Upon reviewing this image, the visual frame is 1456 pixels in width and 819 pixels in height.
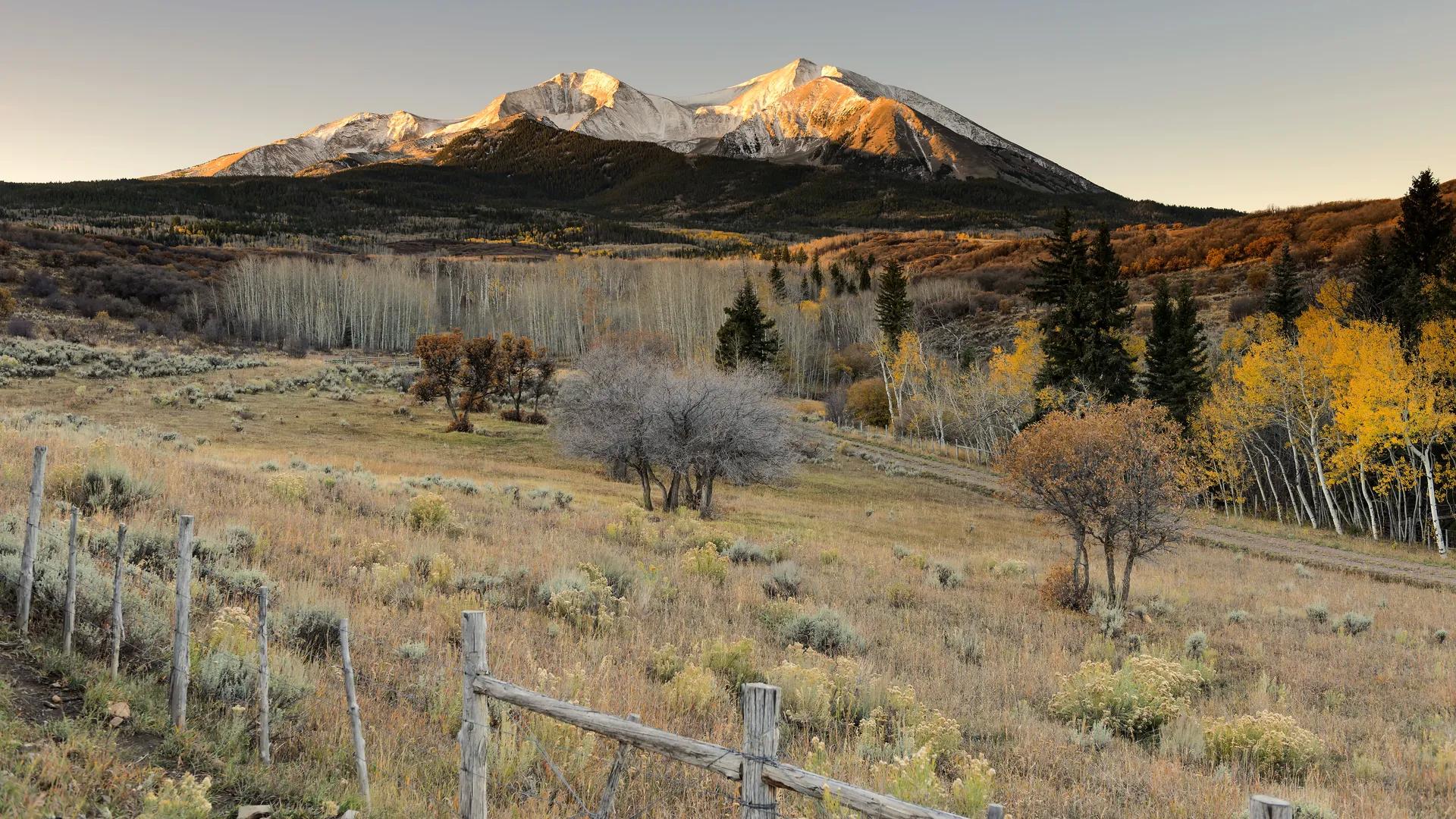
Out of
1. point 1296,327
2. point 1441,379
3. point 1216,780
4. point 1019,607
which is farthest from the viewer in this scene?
point 1296,327

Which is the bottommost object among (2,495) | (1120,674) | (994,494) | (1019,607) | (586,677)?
(994,494)

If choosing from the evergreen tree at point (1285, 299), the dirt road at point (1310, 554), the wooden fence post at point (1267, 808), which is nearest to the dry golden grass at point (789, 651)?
the dirt road at point (1310, 554)

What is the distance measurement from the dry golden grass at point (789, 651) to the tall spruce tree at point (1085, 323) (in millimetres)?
17427

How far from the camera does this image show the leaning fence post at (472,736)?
4.75 m

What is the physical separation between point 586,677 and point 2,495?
9.18 meters

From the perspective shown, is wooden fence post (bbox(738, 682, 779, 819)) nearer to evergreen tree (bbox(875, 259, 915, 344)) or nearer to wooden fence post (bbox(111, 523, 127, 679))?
wooden fence post (bbox(111, 523, 127, 679))

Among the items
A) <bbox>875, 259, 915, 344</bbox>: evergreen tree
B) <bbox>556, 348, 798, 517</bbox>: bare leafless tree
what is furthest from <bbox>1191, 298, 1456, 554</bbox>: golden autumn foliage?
<bbox>875, 259, 915, 344</bbox>: evergreen tree

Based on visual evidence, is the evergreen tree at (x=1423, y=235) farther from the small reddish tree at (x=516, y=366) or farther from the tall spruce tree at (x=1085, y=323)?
the small reddish tree at (x=516, y=366)

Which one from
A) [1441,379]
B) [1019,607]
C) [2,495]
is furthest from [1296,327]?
[2,495]

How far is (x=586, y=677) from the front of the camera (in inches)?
301

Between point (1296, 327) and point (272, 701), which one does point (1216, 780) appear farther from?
point (1296, 327)

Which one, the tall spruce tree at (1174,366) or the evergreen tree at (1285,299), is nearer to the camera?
the tall spruce tree at (1174,366)

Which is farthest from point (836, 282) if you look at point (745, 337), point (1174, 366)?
point (1174, 366)

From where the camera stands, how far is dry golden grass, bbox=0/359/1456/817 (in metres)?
6.28
